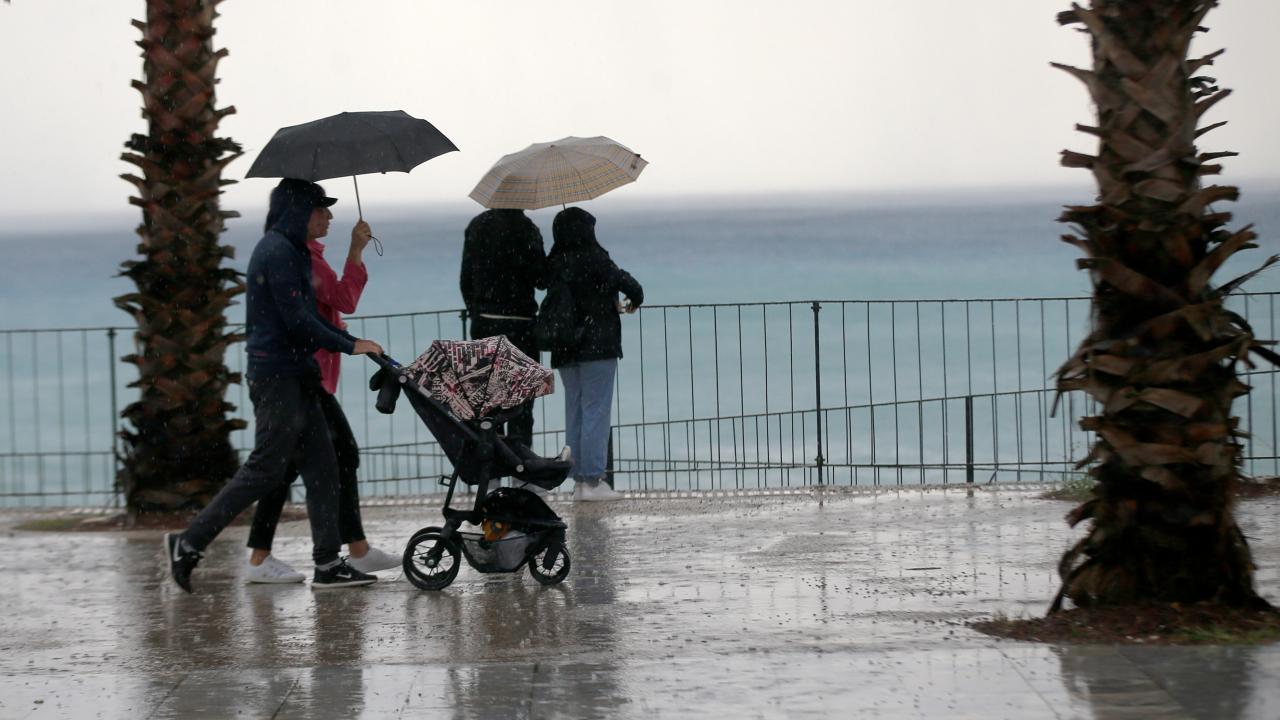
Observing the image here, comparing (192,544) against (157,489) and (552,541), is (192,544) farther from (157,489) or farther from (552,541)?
(157,489)

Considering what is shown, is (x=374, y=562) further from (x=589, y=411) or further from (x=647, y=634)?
(x=589, y=411)

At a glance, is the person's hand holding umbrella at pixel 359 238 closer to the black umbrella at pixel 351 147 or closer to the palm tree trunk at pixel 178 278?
the black umbrella at pixel 351 147

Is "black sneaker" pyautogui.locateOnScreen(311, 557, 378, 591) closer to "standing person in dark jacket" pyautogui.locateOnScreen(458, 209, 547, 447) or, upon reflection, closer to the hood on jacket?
the hood on jacket

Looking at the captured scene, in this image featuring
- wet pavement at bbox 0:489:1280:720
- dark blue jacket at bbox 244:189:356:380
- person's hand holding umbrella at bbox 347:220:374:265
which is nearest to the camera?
wet pavement at bbox 0:489:1280:720

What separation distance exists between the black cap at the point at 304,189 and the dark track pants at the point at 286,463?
87 centimetres

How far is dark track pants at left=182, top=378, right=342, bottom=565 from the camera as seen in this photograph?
7621 millimetres

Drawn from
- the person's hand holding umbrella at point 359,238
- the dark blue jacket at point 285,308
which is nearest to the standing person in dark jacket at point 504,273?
the person's hand holding umbrella at point 359,238

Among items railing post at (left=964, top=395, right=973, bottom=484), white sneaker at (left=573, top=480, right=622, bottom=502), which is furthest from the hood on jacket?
railing post at (left=964, top=395, right=973, bottom=484)

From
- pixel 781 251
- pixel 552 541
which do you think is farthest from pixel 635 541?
pixel 781 251

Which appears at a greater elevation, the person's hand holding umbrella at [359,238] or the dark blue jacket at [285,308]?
the person's hand holding umbrella at [359,238]

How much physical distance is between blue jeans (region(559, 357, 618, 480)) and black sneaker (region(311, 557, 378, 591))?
106 inches

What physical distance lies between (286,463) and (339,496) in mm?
376

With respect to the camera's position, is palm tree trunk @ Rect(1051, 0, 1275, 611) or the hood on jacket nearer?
palm tree trunk @ Rect(1051, 0, 1275, 611)

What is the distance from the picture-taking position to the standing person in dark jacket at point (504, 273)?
10047 millimetres
